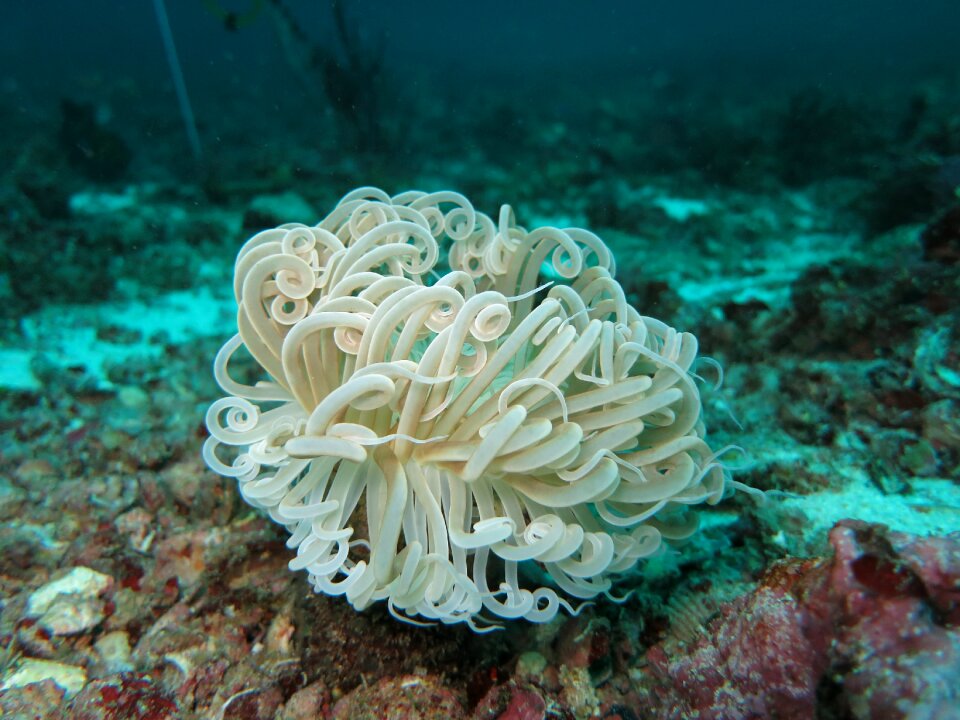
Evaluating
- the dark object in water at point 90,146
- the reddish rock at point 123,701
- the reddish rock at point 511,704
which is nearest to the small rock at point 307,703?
the reddish rock at point 123,701

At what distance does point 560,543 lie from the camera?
2.11m

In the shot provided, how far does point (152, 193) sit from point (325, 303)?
968 centimetres

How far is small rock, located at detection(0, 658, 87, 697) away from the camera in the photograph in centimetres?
251

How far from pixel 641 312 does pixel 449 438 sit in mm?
3596

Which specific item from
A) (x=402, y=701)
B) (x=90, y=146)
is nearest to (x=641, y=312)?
(x=402, y=701)

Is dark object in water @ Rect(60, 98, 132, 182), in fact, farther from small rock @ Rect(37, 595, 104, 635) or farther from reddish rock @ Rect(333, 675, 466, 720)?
reddish rock @ Rect(333, 675, 466, 720)

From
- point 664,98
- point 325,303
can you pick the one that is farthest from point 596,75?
point 325,303

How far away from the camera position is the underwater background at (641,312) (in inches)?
77.9

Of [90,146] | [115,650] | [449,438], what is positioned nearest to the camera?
[449,438]

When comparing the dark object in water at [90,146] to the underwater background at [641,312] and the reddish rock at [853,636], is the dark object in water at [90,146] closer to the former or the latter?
the underwater background at [641,312]

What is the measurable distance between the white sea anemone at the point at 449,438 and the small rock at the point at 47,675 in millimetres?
1204

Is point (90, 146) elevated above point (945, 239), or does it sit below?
above

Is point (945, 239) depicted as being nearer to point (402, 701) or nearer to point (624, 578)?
point (624, 578)

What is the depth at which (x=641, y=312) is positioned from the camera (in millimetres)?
5367
